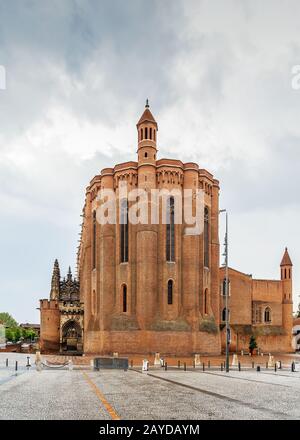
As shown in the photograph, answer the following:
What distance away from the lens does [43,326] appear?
251ft

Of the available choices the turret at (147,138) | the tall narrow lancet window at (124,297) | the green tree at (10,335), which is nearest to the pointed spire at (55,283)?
the tall narrow lancet window at (124,297)

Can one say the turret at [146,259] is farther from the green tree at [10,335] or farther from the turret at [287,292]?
the green tree at [10,335]

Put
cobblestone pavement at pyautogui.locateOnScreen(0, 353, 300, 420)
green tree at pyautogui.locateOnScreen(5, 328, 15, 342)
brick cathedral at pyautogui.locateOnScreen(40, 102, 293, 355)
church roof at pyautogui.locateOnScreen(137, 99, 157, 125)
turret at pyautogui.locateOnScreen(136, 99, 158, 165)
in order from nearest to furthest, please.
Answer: cobblestone pavement at pyautogui.locateOnScreen(0, 353, 300, 420) → brick cathedral at pyautogui.locateOnScreen(40, 102, 293, 355) → turret at pyautogui.locateOnScreen(136, 99, 158, 165) → church roof at pyautogui.locateOnScreen(137, 99, 157, 125) → green tree at pyautogui.locateOnScreen(5, 328, 15, 342)

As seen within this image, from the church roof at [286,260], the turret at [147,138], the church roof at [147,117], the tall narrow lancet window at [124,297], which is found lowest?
the tall narrow lancet window at [124,297]

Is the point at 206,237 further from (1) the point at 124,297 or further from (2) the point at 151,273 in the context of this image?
(1) the point at 124,297

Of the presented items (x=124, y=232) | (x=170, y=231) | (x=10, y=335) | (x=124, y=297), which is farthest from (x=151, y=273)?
(x=10, y=335)

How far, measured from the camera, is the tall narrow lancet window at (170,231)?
58.9 m

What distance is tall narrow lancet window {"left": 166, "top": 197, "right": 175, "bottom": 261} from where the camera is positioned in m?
58.9

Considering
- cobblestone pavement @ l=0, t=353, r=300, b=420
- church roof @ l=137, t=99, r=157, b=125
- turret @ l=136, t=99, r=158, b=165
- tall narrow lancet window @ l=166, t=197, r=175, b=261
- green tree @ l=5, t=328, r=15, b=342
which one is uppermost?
church roof @ l=137, t=99, r=157, b=125

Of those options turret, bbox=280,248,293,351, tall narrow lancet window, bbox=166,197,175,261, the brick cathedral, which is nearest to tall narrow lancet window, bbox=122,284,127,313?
the brick cathedral

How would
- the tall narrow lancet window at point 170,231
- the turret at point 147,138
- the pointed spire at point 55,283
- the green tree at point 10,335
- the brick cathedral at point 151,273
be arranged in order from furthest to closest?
the green tree at point 10,335 → the pointed spire at point 55,283 → the turret at point 147,138 → the tall narrow lancet window at point 170,231 → the brick cathedral at point 151,273

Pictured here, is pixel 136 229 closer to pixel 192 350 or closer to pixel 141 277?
pixel 141 277

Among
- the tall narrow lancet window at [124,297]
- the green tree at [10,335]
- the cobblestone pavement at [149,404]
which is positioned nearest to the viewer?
the cobblestone pavement at [149,404]

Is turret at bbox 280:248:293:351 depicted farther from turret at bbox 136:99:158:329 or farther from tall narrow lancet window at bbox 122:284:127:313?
tall narrow lancet window at bbox 122:284:127:313
